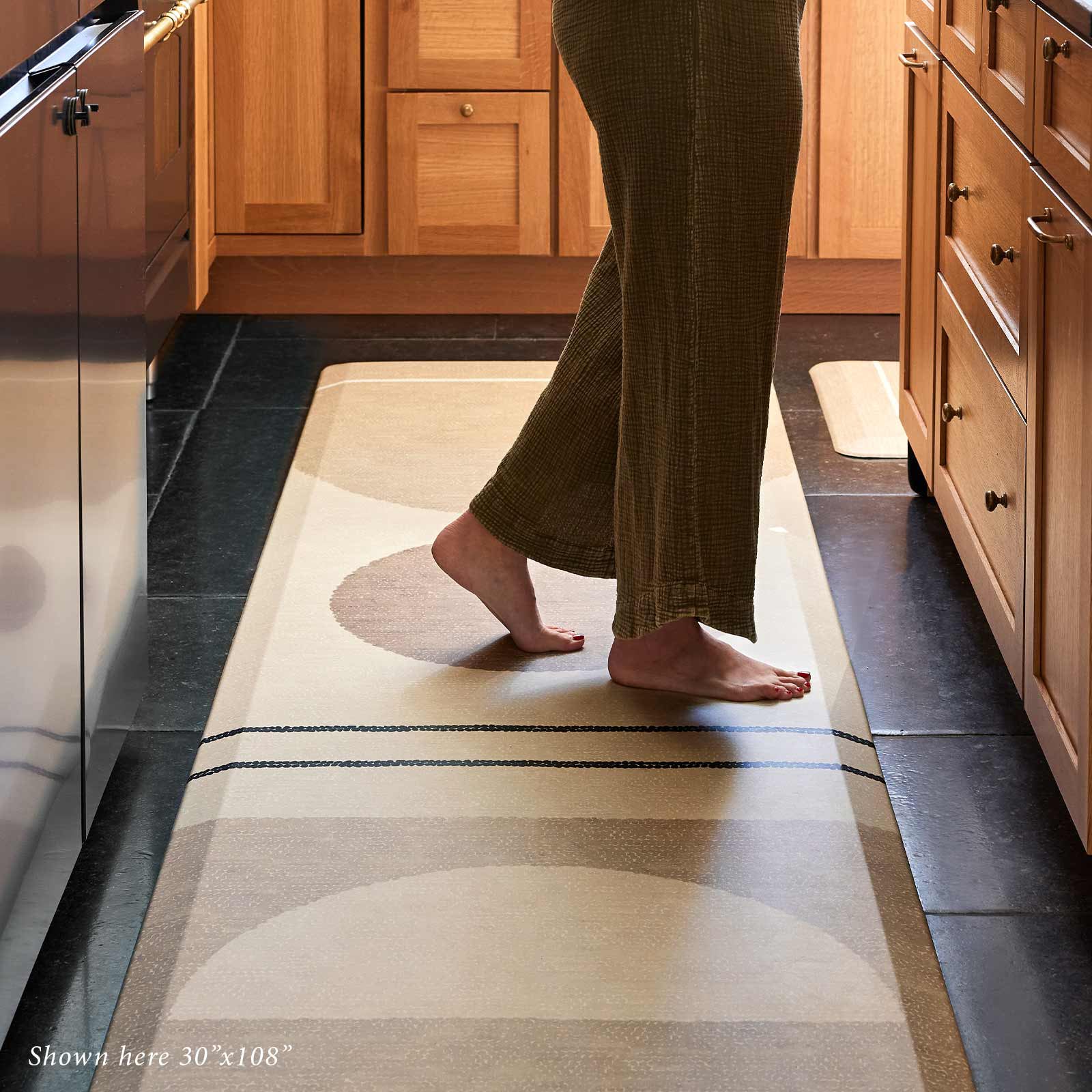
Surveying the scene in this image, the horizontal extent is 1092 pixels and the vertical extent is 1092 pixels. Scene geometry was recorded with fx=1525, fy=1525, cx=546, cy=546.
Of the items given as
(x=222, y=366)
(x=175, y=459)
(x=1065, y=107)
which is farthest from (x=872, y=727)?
(x=222, y=366)

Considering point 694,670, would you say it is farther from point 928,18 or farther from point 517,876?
point 928,18

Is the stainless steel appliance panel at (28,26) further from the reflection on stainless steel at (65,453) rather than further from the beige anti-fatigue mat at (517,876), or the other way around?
the beige anti-fatigue mat at (517,876)

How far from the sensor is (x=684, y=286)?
4.84 feet

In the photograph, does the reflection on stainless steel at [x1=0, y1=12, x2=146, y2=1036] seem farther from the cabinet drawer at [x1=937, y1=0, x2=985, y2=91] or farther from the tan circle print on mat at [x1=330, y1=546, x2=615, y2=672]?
the cabinet drawer at [x1=937, y1=0, x2=985, y2=91]

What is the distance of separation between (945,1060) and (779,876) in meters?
0.25

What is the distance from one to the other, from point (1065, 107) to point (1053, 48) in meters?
0.06

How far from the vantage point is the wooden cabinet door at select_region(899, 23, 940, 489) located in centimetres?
202

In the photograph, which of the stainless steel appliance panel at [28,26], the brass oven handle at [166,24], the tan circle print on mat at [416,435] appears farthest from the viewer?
the tan circle print on mat at [416,435]

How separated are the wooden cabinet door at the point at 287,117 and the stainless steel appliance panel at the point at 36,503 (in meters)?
1.99

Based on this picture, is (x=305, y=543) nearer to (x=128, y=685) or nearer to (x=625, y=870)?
(x=128, y=685)

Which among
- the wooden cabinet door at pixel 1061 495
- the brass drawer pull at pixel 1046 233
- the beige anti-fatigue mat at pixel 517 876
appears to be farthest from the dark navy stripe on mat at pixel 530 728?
the brass drawer pull at pixel 1046 233

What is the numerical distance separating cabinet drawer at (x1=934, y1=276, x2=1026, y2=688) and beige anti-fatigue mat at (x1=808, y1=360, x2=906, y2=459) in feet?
1.49

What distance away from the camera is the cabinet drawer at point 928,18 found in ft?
6.40

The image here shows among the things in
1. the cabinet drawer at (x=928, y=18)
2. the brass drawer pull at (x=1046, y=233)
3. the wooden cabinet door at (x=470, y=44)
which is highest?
the wooden cabinet door at (x=470, y=44)
